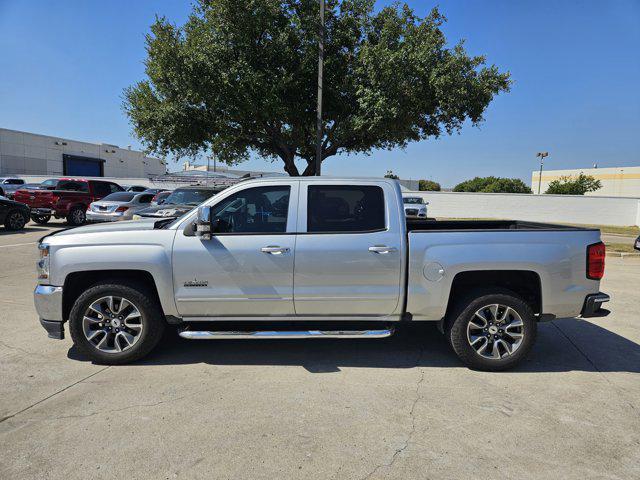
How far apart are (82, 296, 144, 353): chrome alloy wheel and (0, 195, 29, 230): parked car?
1429 centimetres

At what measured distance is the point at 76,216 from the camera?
17812 millimetres

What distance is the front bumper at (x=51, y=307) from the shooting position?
4.20m

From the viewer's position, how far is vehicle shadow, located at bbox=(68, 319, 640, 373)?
14.4ft

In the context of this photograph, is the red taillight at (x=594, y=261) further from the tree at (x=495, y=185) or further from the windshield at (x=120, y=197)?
the tree at (x=495, y=185)

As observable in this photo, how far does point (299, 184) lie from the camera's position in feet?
14.3

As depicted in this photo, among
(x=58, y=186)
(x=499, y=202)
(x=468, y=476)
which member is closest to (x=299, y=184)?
(x=468, y=476)

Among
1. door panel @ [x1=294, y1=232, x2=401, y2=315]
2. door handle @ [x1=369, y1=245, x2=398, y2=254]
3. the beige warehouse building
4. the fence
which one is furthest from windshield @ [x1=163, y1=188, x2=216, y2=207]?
the beige warehouse building

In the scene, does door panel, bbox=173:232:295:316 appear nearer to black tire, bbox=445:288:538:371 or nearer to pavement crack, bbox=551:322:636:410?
black tire, bbox=445:288:538:371

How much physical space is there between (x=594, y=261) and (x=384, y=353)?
7.51 ft

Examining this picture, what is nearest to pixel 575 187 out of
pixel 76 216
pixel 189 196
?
pixel 189 196

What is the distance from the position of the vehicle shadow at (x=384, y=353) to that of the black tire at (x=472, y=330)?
0.72 feet

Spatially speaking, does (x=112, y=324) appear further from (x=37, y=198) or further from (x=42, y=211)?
(x=37, y=198)

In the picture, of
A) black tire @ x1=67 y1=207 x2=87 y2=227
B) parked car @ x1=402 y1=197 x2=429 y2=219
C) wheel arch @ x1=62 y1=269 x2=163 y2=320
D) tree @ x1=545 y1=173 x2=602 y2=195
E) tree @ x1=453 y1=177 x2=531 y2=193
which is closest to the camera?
wheel arch @ x1=62 y1=269 x2=163 y2=320

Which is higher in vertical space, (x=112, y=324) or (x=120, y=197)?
(x=120, y=197)
